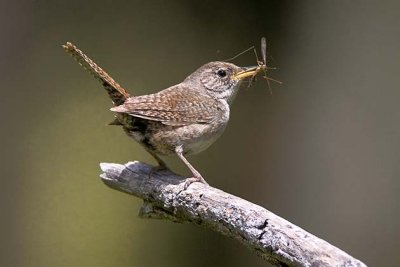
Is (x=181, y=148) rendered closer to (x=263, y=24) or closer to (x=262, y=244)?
(x=262, y=244)

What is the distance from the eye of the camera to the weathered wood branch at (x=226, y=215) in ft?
6.27

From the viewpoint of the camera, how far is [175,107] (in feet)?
9.03

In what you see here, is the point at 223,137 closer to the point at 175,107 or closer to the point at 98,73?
the point at 175,107

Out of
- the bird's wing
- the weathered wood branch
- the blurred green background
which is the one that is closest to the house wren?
the bird's wing

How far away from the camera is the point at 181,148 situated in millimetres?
2713

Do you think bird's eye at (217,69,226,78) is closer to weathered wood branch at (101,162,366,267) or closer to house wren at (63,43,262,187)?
house wren at (63,43,262,187)

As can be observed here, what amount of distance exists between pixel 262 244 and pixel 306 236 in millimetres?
156

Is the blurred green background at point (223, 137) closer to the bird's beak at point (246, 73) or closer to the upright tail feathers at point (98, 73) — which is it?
the bird's beak at point (246, 73)

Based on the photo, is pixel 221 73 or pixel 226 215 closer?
pixel 226 215

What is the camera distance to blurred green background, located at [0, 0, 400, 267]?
13.7 feet

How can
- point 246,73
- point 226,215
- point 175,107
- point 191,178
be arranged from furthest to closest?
point 246,73, point 175,107, point 191,178, point 226,215

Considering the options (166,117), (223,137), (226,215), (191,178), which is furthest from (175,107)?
(223,137)

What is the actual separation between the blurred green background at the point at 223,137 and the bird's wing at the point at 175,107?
1.45 meters

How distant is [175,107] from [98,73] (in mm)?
341
